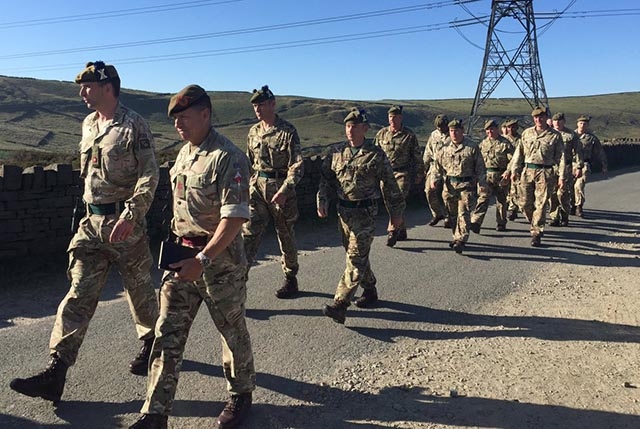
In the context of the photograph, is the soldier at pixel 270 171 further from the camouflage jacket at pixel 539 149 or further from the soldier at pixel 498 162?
the soldier at pixel 498 162

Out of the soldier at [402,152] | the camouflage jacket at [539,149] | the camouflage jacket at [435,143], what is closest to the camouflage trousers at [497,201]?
the camouflage jacket at [539,149]

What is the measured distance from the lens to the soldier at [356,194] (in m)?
4.96

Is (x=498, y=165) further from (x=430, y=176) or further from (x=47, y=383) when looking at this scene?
(x=47, y=383)

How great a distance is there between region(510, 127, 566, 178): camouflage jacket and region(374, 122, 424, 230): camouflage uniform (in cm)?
175

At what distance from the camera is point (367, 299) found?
18.6 feet

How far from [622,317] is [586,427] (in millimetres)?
2516

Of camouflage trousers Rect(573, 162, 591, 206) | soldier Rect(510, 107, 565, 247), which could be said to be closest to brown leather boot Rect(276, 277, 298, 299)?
soldier Rect(510, 107, 565, 247)

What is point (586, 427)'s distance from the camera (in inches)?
132

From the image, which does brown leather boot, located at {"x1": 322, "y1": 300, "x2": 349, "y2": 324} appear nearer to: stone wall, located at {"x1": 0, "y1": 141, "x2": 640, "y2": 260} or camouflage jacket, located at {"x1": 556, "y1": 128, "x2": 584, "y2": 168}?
stone wall, located at {"x1": 0, "y1": 141, "x2": 640, "y2": 260}

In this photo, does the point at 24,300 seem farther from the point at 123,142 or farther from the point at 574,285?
the point at 574,285

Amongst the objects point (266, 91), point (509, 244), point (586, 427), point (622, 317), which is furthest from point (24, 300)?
point (509, 244)

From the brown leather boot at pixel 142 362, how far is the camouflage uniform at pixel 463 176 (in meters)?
5.24

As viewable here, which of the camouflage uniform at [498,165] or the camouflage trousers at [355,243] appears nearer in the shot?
the camouflage trousers at [355,243]

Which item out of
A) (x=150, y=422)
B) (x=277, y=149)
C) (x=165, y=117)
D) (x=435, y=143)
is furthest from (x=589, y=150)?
(x=165, y=117)
